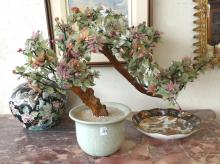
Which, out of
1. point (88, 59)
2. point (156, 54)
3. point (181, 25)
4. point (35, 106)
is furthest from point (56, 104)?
point (181, 25)

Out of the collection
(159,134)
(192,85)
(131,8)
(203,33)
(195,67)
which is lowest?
(159,134)

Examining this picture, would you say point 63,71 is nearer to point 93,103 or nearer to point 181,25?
point 93,103

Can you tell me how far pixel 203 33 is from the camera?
3.94 feet

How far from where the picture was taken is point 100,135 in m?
0.96

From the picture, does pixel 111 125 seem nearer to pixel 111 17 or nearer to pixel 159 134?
pixel 159 134

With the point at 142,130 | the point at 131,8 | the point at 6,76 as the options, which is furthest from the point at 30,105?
the point at 131,8

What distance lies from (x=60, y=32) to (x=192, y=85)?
2.02 ft

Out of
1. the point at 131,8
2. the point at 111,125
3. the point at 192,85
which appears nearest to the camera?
the point at 111,125

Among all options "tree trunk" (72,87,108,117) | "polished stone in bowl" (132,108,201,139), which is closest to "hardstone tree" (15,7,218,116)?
"tree trunk" (72,87,108,117)

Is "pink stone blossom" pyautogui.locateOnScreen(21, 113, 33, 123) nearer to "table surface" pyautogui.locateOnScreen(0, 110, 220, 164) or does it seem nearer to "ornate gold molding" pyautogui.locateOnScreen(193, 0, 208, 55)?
"table surface" pyautogui.locateOnScreen(0, 110, 220, 164)

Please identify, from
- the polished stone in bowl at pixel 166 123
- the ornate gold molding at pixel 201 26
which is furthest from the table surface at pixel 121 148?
the ornate gold molding at pixel 201 26

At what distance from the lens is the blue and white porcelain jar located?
113 centimetres

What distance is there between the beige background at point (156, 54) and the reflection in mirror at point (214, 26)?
0.23 feet

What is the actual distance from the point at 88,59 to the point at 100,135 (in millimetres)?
244
